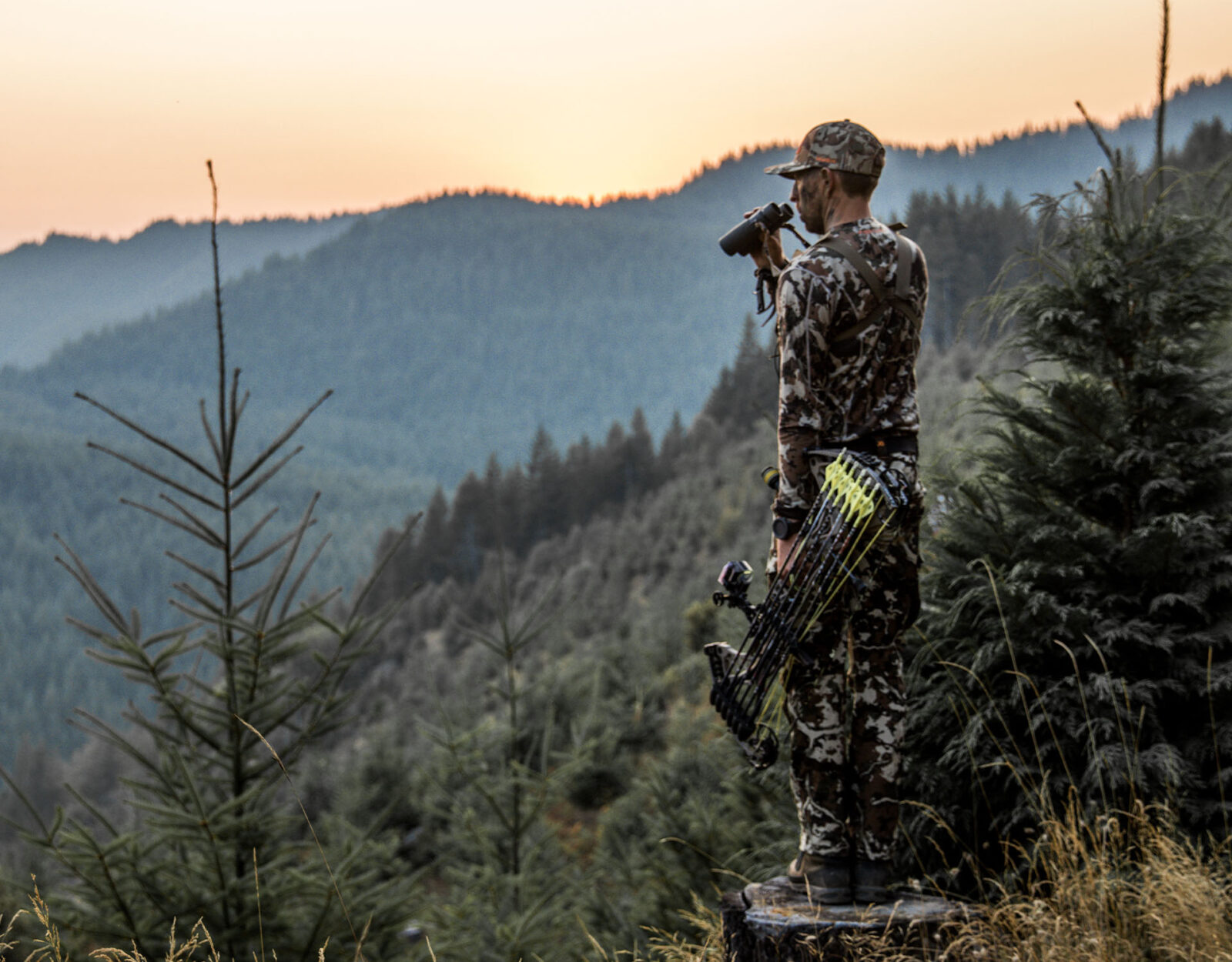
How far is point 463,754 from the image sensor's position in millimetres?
8562

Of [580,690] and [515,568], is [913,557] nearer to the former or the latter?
[580,690]

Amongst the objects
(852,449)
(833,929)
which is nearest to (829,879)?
(833,929)

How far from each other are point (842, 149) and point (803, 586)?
1.47 m

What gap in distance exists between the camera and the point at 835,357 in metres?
3.43

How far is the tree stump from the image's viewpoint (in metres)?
3.14

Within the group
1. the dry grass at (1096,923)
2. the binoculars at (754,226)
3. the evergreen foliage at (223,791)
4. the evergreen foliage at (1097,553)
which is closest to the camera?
the dry grass at (1096,923)

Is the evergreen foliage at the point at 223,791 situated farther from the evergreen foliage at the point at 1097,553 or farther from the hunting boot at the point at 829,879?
the evergreen foliage at the point at 1097,553

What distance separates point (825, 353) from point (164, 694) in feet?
12.3

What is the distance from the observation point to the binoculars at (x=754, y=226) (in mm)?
3707

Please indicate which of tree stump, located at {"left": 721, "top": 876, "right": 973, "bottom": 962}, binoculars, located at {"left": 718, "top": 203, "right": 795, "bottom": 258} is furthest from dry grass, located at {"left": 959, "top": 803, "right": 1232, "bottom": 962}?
binoculars, located at {"left": 718, "top": 203, "right": 795, "bottom": 258}

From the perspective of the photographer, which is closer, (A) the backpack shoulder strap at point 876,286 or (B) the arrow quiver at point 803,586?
(B) the arrow quiver at point 803,586

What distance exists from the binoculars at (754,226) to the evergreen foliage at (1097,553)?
1407 millimetres

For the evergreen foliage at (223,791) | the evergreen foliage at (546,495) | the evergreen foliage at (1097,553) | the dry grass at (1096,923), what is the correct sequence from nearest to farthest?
the dry grass at (1096,923) → the evergreen foliage at (1097,553) → the evergreen foliage at (223,791) → the evergreen foliage at (546,495)

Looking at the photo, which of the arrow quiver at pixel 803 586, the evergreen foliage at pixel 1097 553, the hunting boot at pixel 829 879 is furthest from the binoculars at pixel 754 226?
the hunting boot at pixel 829 879
